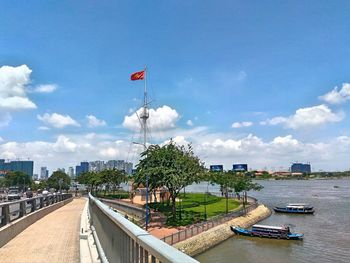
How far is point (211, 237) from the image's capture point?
131 ft

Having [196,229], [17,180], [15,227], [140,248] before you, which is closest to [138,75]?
[196,229]

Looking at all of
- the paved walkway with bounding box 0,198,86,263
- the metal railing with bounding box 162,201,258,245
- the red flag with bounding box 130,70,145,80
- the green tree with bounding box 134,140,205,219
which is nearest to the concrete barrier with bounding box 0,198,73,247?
the paved walkway with bounding box 0,198,86,263

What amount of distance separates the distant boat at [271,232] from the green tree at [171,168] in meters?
8.88

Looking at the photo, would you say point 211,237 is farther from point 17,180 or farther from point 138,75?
point 17,180

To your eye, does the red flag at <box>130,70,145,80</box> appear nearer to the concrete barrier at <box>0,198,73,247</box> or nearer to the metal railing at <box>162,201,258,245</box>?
the metal railing at <box>162,201,258,245</box>

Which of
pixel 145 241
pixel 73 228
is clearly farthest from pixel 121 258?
pixel 73 228

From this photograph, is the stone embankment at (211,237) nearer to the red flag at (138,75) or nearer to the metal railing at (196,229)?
the metal railing at (196,229)

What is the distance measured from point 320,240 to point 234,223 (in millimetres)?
11561

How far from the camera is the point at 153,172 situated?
47.2 m

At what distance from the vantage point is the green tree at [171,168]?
1823 inches

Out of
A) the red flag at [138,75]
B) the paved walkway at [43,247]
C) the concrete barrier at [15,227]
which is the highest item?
the red flag at [138,75]

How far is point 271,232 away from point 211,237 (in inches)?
388

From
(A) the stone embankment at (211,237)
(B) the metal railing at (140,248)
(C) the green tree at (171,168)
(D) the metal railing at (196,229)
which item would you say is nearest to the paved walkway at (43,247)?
(B) the metal railing at (140,248)

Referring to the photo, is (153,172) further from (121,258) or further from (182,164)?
(121,258)
